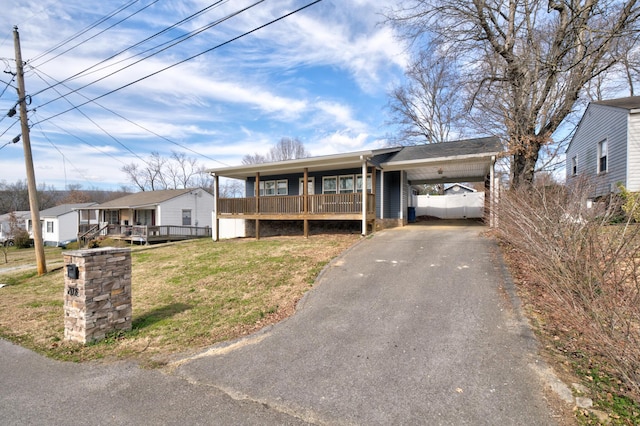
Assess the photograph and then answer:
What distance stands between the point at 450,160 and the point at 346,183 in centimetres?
474

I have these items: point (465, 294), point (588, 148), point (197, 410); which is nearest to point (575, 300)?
point (465, 294)

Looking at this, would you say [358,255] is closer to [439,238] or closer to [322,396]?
[439,238]

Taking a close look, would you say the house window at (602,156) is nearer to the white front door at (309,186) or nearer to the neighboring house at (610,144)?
the neighboring house at (610,144)

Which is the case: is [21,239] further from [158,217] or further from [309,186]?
[309,186]

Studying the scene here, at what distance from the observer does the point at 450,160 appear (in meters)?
11.9

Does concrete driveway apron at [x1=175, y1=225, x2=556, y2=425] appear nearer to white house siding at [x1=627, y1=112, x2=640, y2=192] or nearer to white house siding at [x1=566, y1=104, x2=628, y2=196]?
white house siding at [x1=566, y1=104, x2=628, y2=196]

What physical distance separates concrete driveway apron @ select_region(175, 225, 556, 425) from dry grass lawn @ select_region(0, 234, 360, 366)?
0.61 meters

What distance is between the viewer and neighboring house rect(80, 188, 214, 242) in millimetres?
24630

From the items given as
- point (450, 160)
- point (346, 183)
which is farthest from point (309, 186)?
point (450, 160)

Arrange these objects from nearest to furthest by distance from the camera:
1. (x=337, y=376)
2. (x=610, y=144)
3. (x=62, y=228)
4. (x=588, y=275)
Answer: (x=337, y=376) < (x=588, y=275) < (x=610, y=144) < (x=62, y=228)

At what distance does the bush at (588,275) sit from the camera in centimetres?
270

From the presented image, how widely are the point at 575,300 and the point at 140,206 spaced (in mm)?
29154

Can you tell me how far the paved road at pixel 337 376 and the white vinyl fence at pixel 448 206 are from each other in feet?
51.7

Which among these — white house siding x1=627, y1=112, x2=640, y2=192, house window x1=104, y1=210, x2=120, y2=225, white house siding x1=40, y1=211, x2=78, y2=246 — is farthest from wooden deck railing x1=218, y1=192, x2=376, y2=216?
white house siding x1=40, y1=211, x2=78, y2=246
